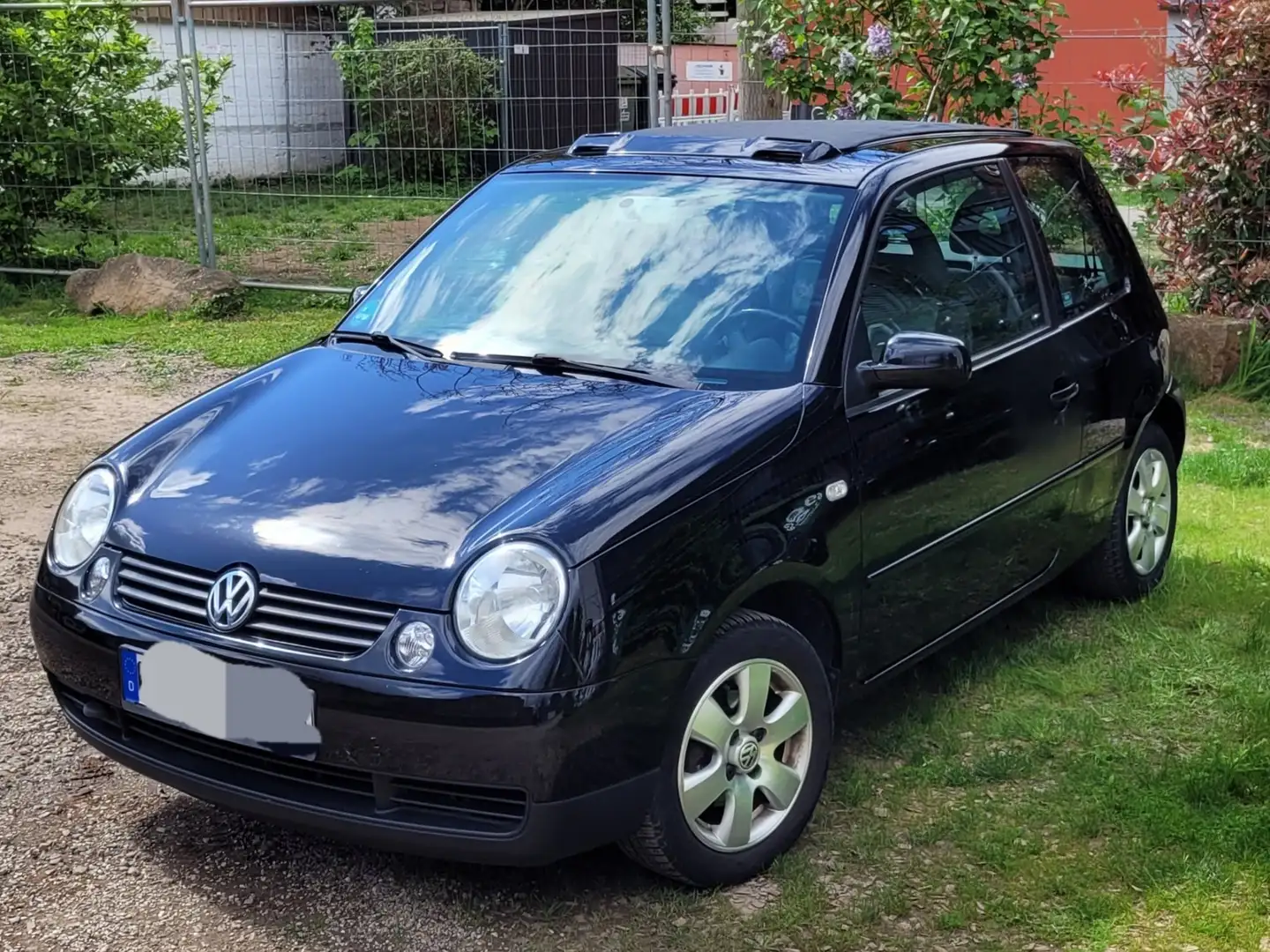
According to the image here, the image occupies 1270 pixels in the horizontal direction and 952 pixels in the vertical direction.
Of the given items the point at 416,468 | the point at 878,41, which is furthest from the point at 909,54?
the point at 416,468

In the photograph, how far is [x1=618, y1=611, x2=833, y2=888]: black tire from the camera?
3107 mm

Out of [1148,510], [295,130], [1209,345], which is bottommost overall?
[1148,510]

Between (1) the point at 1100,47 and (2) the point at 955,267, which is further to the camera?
(1) the point at 1100,47

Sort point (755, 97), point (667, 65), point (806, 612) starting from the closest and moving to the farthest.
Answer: point (806, 612) → point (667, 65) → point (755, 97)

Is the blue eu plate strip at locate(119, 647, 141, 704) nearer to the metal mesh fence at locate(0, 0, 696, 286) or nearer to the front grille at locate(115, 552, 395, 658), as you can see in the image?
the front grille at locate(115, 552, 395, 658)

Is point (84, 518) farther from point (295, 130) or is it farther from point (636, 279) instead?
point (295, 130)

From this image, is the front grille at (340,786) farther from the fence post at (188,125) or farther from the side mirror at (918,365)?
the fence post at (188,125)

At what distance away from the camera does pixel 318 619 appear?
2.99m

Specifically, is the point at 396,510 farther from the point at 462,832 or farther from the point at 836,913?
the point at 836,913

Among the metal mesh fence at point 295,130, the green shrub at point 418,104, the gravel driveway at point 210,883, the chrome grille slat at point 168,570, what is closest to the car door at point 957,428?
the gravel driveway at point 210,883

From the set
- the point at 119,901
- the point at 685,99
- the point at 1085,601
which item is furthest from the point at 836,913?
the point at 685,99

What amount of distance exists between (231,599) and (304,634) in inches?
7.5

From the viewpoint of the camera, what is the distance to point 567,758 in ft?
9.51

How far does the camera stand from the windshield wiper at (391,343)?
400cm
